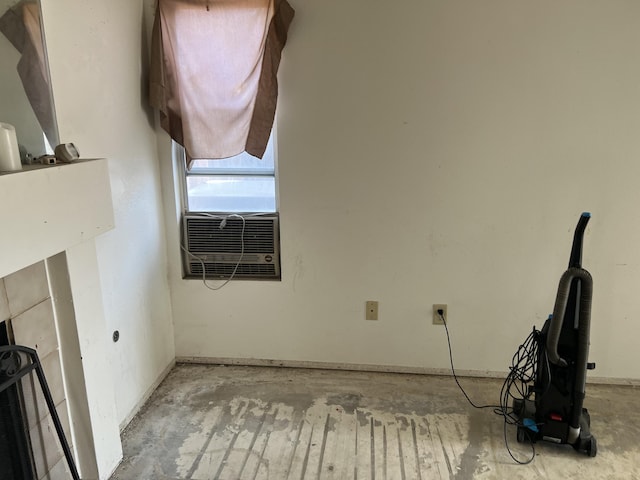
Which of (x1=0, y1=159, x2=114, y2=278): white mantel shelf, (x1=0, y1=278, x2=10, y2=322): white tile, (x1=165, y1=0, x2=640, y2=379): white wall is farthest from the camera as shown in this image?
(x1=165, y1=0, x2=640, y2=379): white wall

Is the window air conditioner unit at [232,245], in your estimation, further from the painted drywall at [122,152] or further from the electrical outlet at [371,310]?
the electrical outlet at [371,310]

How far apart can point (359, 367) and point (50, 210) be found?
1.89m

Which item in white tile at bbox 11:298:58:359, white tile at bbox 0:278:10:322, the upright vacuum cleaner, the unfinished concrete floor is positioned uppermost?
white tile at bbox 0:278:10:322

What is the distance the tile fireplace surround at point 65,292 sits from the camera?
4.73 feet

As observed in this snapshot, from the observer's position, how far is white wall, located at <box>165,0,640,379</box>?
235cm

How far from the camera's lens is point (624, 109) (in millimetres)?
2342

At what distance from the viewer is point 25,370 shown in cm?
159

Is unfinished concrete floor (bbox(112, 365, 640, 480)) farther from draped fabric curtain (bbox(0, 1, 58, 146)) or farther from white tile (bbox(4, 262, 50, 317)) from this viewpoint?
draped fabric curtain (bbox(0, 1, 58, 146))

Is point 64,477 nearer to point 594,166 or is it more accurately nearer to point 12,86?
point 12,86

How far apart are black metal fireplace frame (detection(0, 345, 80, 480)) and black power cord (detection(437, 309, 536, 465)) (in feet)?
5.88

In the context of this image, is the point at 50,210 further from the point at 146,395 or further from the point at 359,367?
the point at 359,367

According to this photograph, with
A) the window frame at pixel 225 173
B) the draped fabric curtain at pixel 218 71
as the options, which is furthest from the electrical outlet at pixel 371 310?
the draped fabric curtain at pixel 218 71

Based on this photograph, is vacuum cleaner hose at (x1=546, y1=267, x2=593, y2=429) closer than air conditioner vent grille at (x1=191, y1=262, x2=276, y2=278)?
Yes

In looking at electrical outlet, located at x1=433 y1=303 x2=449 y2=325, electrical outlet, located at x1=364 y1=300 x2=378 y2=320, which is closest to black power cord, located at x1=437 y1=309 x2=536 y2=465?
electrical outlet, located at x1=433 y1=303 x2=449 y2=325
